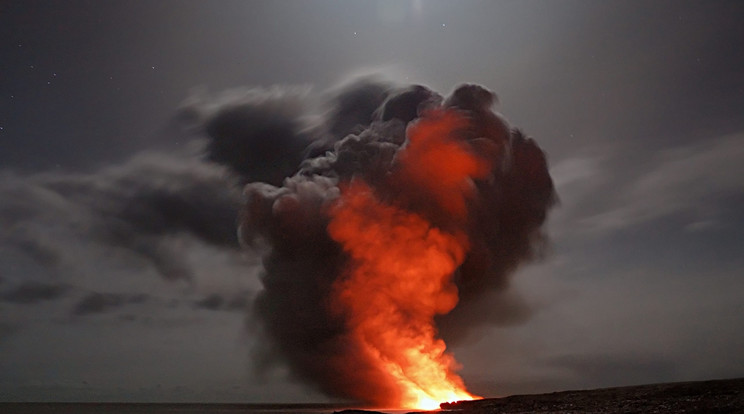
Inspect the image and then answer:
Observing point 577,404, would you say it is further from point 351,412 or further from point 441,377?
point 351,412

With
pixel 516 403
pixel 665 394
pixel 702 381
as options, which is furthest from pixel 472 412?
pixel 702 381

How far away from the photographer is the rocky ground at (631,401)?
2265 inches

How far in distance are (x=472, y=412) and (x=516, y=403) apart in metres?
8.74

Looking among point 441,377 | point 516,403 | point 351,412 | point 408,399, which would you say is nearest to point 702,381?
point 516,403

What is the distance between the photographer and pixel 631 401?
66250 mm

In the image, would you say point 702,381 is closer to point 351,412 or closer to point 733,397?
point 733,397

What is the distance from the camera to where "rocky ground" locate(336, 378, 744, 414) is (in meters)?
57.5

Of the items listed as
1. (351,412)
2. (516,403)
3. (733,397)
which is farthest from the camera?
Answer: (351,412)

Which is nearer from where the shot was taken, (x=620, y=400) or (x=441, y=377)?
(x=620, y=400)

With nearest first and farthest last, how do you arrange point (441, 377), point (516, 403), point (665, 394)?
point (665, 394), point (516, 403), point (441, 377)

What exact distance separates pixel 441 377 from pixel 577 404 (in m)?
19.6

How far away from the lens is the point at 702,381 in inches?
2721

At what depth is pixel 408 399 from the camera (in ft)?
287

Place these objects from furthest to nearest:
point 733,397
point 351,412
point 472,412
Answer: point 351,412 → point 472,412 → point 733,397
